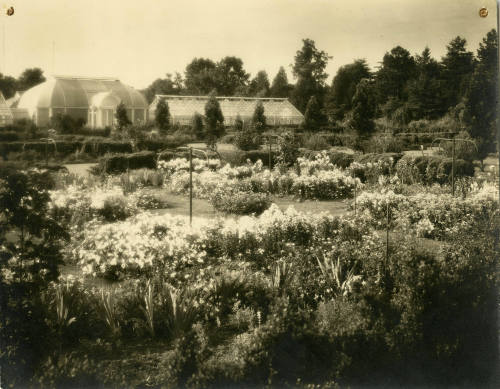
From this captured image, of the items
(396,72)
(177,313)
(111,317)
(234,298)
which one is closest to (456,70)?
(396,72)

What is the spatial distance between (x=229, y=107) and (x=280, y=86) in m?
0.90

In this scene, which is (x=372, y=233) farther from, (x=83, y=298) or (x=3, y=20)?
(x=3, y=20)

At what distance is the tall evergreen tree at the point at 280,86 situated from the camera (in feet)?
18.2

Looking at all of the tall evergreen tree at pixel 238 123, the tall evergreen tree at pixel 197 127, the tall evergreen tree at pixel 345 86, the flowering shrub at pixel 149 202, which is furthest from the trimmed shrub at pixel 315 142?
the flowering shrub at pixel 149 202

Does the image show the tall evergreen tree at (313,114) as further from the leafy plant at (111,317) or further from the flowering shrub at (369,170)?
the leafy plant at (111,317)

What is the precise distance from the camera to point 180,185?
7.45 metres

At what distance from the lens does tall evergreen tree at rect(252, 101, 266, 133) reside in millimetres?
6297

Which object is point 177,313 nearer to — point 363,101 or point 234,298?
point 234,298

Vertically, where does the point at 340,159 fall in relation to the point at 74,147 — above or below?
below

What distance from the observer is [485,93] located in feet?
16.8

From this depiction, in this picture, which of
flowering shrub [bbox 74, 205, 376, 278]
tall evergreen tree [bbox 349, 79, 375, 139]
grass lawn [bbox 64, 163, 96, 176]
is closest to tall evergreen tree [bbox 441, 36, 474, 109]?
tall evergreen tree [bbox 349, 79, 375, 139]

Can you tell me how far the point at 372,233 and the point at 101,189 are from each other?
11.4ft

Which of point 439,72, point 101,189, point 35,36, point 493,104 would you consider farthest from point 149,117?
point 493,104

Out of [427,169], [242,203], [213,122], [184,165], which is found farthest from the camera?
[427,169]
